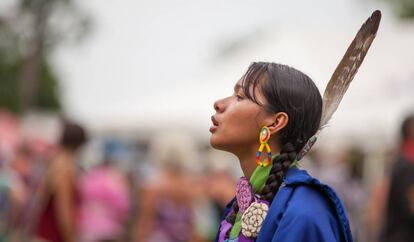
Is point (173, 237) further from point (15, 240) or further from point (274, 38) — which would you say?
point (274, 38)

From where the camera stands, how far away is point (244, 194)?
3035mm

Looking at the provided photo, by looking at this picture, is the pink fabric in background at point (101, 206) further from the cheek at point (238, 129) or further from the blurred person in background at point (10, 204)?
the cheek at point (238, 129)

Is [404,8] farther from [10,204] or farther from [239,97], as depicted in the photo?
[239,97]

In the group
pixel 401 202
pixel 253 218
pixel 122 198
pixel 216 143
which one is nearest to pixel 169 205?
pixel 122 198

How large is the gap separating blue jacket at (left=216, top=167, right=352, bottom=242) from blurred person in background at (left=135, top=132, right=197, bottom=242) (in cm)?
458

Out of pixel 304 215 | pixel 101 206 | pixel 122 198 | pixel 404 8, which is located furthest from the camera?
pixel 404 8

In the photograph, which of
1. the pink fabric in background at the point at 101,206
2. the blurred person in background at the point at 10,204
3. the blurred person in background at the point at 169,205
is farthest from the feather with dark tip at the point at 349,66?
the pink fabric in background at the point at 101,206

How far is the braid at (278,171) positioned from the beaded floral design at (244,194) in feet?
0.16

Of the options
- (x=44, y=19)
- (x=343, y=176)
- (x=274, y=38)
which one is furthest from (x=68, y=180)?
(x=44, y=19)

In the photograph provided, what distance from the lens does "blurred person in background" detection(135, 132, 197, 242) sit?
7.46m

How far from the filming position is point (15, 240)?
7566 millimetres

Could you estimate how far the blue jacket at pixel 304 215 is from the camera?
9.00 ft

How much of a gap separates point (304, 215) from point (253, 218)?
0.71 ft

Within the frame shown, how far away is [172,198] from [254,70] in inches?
175
